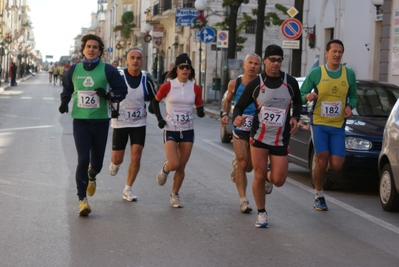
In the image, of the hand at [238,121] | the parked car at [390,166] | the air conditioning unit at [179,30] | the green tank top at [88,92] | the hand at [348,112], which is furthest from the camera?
the air conditioning unit at [179,30]

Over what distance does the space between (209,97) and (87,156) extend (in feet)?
110

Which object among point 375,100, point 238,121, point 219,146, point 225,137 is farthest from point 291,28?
point 238,121

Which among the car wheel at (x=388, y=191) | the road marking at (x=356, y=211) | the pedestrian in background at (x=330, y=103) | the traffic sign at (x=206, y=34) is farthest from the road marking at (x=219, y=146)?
the traffic sign at (x=206, y=34)

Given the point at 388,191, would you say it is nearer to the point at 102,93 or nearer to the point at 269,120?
the point at 269,120

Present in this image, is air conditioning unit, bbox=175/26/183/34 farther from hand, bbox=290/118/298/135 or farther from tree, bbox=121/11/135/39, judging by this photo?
hand, bbox=290/118/298/135

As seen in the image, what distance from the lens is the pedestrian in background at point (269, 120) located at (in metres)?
8.96

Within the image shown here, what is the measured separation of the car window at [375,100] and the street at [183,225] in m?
1.11

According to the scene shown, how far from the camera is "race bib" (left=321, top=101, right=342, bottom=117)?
406 inches

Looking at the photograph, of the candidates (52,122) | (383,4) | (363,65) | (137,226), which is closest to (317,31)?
(363,65)

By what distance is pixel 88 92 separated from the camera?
366 inches

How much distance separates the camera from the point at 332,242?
27.3ft

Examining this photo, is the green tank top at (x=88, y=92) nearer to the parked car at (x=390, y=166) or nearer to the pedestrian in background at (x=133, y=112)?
the pedestrian in background at (x=133, y=112)

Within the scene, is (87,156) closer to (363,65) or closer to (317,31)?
(363,65)

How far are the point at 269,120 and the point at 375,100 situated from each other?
15.7ft
